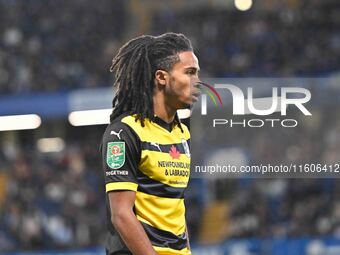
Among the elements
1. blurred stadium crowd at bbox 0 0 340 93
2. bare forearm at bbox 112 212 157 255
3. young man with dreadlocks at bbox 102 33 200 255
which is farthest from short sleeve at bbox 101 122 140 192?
blurred stadium crowd at bbox 0 0 340 93

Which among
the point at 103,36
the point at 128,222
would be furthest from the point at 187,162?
the point at 103,36

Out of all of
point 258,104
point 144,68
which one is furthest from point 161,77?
point 258,104

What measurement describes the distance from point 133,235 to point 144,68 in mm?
695

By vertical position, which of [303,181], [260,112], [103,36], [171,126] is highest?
[171,126]

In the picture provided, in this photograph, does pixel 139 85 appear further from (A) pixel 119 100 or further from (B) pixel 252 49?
(B) pixel 252 49

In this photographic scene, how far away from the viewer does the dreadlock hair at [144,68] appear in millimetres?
3510

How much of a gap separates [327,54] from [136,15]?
17.6 ft

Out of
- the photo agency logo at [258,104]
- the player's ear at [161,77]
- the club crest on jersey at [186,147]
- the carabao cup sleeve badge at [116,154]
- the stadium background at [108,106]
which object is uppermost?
the player's ear at [161,77]

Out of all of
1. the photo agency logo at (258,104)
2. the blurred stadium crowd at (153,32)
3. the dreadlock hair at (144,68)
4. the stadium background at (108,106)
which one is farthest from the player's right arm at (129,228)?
the blurred stadium crowd at (153,32)

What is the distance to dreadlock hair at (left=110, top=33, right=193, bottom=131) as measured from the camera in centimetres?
351

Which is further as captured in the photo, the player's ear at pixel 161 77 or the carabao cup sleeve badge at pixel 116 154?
the player's ear at pixel 161 77

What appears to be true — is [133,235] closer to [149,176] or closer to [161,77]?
[149,176]

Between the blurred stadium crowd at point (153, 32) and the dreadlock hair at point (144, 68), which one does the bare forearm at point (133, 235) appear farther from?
the blurred stadium crowd at point (153, 32)

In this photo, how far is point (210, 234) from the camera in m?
13.9
